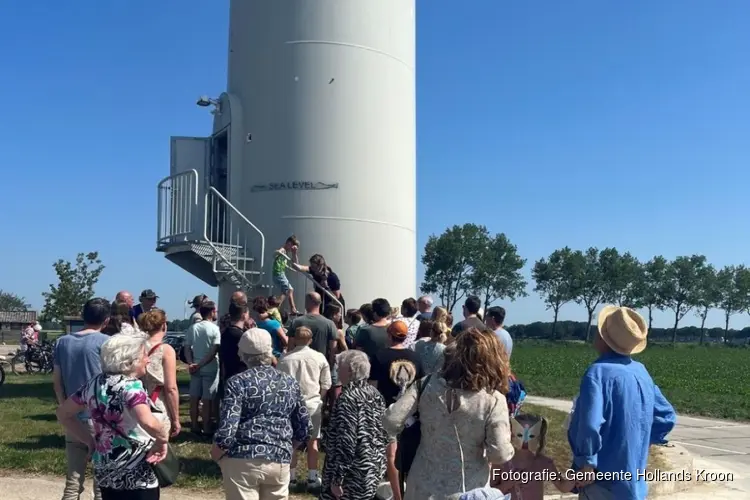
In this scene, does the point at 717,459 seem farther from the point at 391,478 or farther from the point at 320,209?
the point at 320,209

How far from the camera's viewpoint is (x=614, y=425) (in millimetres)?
3779

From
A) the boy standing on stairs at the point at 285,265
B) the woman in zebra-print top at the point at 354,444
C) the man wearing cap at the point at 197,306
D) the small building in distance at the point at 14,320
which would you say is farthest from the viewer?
the small building in distance at the point at 14,320

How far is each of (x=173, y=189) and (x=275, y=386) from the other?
8799 mm

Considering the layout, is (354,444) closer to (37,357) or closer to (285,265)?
(285,265)

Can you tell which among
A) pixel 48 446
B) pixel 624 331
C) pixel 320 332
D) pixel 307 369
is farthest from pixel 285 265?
pixel 624 331

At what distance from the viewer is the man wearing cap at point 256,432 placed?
14.2ft

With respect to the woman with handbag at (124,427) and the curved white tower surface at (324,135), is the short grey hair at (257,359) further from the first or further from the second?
the curved white tower surface at (324,135)

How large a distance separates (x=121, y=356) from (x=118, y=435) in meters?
0.41

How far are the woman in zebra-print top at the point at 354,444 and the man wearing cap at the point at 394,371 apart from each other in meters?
0.78

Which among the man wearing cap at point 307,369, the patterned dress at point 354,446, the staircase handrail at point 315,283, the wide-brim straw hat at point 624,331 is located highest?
the staircase handrail at point 315,283

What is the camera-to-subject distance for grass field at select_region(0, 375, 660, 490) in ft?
23.9

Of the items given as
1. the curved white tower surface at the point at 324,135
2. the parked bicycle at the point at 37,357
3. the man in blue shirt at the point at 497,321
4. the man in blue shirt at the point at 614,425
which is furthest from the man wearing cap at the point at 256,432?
the parked bicycle at the point at 37,357

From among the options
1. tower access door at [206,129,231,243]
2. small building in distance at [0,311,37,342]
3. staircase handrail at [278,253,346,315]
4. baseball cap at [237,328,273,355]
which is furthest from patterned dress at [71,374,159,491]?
small building in distance at [0,311,37,342]

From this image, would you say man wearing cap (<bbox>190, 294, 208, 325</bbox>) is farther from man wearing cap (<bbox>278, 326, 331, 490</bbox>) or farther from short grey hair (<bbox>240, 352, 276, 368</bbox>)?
short grey hair (<bbox>240, 352, 276, 368</bbox>)
